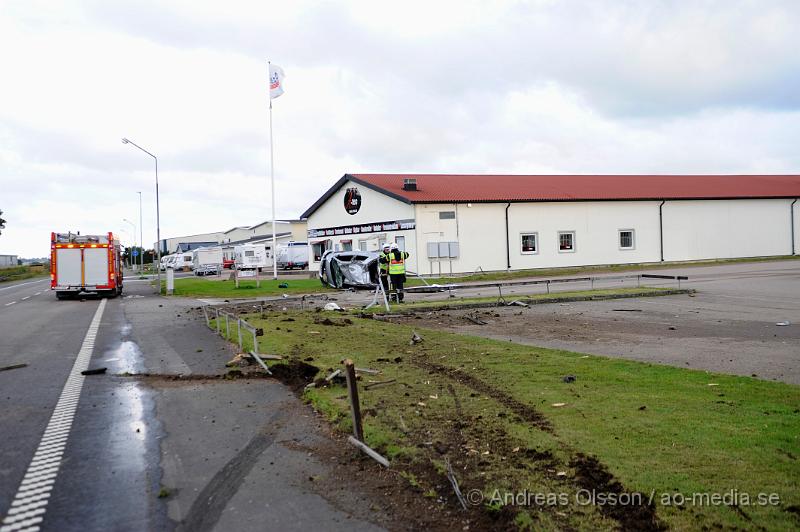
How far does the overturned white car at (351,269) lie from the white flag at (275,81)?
48.8 ft

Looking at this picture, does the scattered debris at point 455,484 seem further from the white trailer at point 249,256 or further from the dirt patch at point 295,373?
the white trailer at point 249,256

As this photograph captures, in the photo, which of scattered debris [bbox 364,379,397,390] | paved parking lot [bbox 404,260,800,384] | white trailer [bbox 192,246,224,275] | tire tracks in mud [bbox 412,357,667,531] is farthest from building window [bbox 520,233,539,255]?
tire tracks in mud [bbox 412,357,667,531]

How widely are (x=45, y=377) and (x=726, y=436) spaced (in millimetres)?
9382

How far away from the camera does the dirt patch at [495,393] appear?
647cm

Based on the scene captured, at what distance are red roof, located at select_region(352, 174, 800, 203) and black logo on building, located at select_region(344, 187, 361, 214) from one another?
96cm

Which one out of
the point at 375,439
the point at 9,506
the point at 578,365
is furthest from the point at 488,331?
the point at 9,506

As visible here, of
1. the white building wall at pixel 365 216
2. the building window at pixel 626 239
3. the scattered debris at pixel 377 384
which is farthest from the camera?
the building window at pixel 626 239

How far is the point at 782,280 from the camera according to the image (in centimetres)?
2578

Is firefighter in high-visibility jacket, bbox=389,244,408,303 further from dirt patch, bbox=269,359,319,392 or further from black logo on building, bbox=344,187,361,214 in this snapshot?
black logo on building, bbox=344,187,361,214

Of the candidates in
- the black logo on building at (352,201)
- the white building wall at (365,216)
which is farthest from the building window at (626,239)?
the black logo on building at (352,201)

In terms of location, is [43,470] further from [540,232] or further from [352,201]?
[352,201]

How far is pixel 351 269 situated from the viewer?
29.4 metres

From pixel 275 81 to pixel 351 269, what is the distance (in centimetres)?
1780

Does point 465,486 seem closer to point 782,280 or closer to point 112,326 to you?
point 112,326
